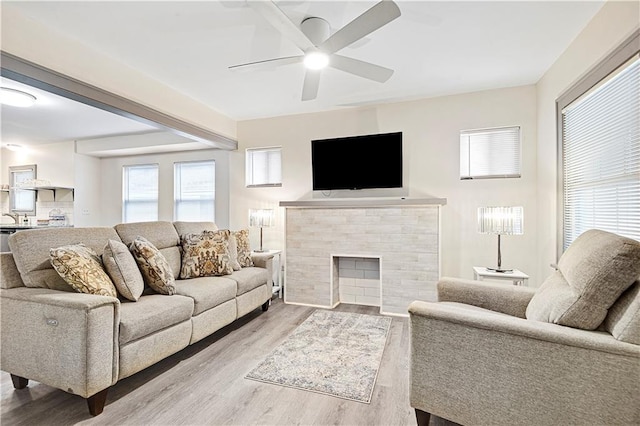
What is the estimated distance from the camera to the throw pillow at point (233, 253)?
3374 millimetres

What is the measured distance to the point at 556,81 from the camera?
2918 mm

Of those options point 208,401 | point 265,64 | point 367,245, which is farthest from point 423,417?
point 265,64

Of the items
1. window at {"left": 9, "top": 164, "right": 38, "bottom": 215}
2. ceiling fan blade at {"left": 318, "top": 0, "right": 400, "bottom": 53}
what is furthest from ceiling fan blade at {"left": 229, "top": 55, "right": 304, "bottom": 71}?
window at {"left": 9, "top": 164, "right": 38, "bottom": 215}

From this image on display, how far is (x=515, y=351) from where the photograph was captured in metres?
1.34

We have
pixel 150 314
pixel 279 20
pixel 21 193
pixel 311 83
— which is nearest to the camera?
pixel 279 20

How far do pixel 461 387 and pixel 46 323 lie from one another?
225cm

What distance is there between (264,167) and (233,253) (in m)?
1.68

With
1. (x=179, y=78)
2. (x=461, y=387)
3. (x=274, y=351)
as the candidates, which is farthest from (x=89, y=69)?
(x=461, y=387)

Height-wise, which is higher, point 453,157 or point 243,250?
point 453,157

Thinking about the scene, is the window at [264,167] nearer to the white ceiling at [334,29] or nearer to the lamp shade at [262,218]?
the lamp shade at [262,218]

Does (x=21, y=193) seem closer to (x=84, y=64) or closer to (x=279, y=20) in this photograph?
(x=84, y=64)

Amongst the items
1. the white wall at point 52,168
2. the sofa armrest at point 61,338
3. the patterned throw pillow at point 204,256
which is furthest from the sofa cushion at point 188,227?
the white wall at point 52,168

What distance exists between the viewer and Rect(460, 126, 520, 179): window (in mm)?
3535

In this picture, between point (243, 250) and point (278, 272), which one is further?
point (278, 272)
